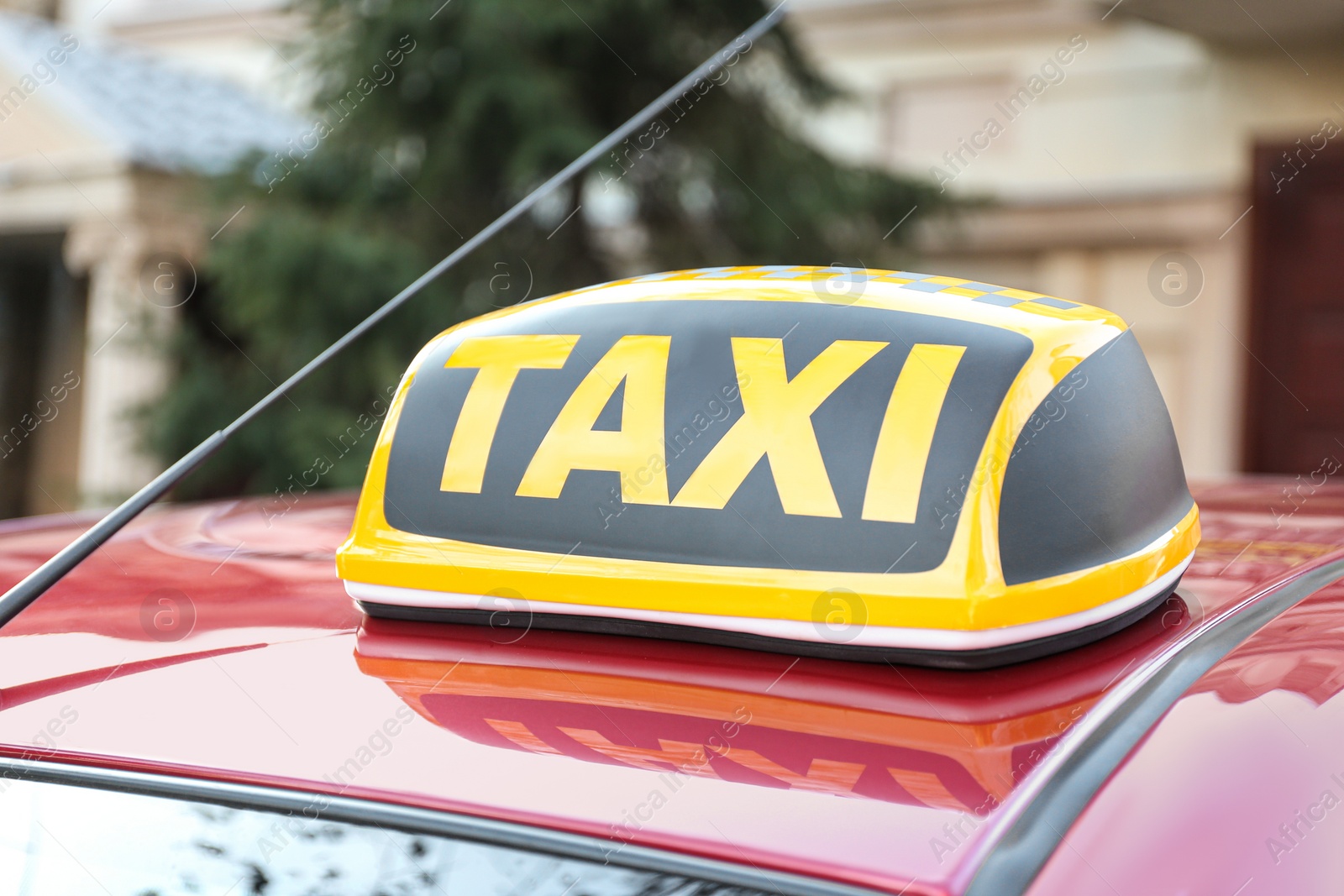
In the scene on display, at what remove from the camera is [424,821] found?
2.55ft

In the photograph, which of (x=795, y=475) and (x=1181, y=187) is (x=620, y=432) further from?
(x=1181, y=187)

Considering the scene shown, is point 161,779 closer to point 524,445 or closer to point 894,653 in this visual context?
point 524,445

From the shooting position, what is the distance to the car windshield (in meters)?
0.75

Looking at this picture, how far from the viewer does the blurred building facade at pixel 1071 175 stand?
22.7 feet

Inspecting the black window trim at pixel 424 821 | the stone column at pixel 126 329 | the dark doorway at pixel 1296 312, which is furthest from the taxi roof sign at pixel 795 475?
the dark doorway at pixel 1296 312

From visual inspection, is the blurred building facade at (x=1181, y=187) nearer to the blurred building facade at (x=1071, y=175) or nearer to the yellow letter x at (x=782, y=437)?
the blurred building facade at (x=1071, y=175)

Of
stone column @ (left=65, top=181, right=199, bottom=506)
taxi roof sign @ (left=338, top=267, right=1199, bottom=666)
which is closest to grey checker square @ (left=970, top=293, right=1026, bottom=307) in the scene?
taxi roof sign @ (left=338, top=267, right=1199, bottom=666)

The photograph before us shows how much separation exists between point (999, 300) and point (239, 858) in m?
0.76

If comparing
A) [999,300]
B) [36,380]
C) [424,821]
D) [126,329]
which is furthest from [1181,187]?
[36,380]

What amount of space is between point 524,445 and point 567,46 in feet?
16.1

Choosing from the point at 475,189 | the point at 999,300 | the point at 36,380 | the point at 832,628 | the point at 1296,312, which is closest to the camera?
the point at 832,628

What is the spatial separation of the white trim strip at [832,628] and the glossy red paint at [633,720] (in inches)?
1.1

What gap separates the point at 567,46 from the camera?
5.59 m

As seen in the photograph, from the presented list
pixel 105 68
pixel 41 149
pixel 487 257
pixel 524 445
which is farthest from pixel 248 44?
pixel 524 445
